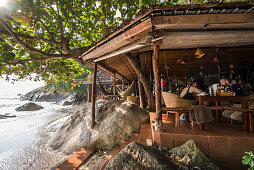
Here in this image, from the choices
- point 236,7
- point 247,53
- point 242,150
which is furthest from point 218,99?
point 247,53

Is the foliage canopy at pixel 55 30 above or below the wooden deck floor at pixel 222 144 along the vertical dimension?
above

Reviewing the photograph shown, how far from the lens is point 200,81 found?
5.88 metres

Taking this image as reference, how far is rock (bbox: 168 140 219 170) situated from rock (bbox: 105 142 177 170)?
0.17 m

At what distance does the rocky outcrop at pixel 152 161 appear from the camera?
1167mm

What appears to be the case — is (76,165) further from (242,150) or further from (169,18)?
(169,18)

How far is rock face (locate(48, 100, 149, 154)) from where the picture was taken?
2848mm

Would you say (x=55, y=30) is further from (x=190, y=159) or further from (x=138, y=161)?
(x=190, y=159)

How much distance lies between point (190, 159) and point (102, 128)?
7.51 ft

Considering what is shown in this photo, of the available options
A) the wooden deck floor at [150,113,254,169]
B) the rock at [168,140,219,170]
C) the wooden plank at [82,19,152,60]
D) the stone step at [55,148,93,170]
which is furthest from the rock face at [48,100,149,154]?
the wooden plank at [82,19,152,60]

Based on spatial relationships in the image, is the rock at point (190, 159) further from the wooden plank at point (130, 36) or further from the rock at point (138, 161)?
the wooden plank at point (130, 36)

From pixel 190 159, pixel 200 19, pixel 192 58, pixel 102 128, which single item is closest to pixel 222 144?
pixel 190 159

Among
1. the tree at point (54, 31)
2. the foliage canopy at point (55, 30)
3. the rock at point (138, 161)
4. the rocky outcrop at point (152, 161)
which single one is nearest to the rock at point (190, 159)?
the rocky outcrop at point (152, 161)

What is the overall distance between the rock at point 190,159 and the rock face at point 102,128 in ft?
5.03

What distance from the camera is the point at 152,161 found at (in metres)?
1.17
